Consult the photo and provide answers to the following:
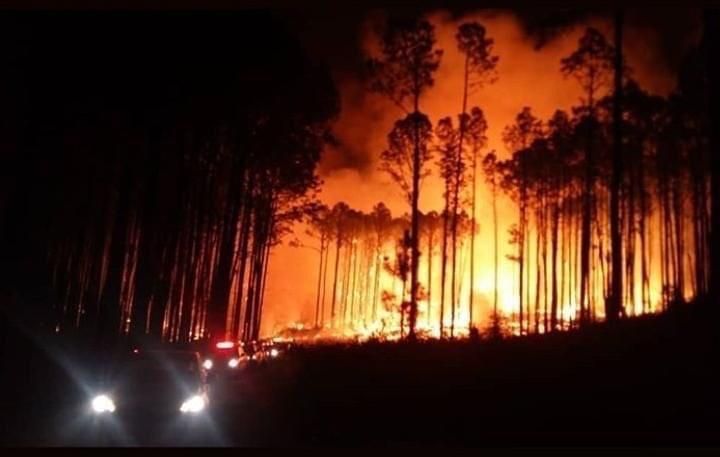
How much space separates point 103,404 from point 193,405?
83 cm

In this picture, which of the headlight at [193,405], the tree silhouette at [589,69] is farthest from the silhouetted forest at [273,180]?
the headlight at [193,405]

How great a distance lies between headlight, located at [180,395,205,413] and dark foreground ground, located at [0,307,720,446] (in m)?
0.21

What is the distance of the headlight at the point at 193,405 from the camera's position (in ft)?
21.7

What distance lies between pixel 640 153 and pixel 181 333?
942 centimetres

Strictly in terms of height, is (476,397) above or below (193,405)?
above

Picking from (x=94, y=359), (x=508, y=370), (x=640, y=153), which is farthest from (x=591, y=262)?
(x=94, y=359)

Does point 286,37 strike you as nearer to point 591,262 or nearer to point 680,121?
point 680,121

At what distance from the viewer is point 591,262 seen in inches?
563

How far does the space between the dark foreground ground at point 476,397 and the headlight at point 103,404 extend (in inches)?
7.6

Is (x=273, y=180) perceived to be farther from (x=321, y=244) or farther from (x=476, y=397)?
(x=476, y=397)

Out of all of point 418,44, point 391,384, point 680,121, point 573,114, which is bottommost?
point 391,384

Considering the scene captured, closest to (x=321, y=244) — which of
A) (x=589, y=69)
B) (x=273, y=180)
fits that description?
(x=273, y=180)

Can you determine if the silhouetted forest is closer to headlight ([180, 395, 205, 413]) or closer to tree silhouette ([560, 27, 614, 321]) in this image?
tree silhouette ([560, 27, 614, 321])

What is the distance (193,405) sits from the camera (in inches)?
265
